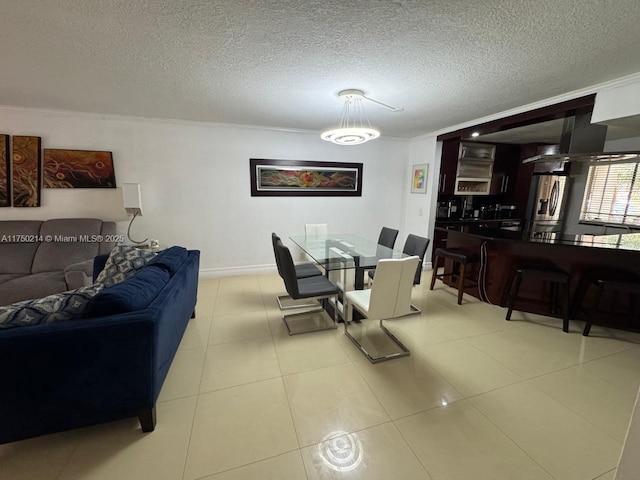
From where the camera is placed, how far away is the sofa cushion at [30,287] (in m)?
2.51

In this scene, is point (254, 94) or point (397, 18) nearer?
point (397, 18)

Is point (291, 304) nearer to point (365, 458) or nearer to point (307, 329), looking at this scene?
point (307, 329)

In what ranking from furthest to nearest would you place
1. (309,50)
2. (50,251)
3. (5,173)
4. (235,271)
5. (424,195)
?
1. (424,195)
2. (235,271)
3. (5,173)
4. (50,251)
5. (309,50)

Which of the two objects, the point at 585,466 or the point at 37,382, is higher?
the point at 37,382

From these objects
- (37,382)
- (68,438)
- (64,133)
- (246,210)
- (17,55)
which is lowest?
(68,438)

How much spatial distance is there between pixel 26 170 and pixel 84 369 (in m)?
3.52

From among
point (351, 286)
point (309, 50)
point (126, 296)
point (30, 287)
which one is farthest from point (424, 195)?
point (30, 287)

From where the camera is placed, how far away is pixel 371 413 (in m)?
1.70

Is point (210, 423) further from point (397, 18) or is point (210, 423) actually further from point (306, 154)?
point (306, 154)

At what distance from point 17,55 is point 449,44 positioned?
10.2 feet

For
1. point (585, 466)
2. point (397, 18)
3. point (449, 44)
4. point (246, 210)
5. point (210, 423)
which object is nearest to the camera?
point (585, 466)

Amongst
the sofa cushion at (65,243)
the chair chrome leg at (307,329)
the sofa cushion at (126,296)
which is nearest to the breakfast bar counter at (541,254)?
the chair chrome leg at (307,329)

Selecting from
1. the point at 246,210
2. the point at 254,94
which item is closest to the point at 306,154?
the point at 246,210

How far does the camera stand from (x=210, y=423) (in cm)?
163
